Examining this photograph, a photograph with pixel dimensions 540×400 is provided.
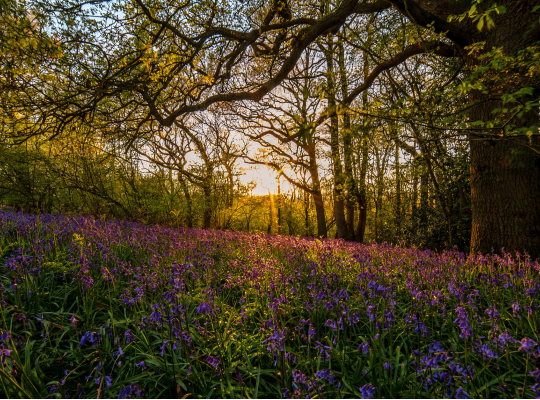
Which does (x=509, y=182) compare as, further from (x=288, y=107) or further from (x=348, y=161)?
(x=288, y=107)

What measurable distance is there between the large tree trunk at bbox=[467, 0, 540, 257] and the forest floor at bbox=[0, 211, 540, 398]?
1.28 metres

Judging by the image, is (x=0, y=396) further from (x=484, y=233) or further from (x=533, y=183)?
(x=533, y=183)

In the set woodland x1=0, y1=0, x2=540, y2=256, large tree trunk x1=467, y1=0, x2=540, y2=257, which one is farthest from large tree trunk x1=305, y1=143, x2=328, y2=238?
large tree trunk x1=467, y1=0, x2=540, y2=257

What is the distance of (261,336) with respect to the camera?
2.22 m

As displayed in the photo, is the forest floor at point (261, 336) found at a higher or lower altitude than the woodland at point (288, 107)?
lower

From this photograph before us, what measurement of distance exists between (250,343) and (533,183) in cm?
564

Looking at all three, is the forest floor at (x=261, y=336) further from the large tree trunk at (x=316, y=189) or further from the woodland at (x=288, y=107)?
the large tree trunk at (x=316, y=189)

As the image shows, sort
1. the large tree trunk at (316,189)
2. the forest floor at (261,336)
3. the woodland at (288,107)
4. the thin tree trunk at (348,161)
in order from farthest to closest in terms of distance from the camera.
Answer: the large tree trunk at (316,189) < the thin tree trunk at (348,161) < the woodland at (288,107) < the forest floor at (261,336)

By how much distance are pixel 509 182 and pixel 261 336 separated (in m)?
5.30

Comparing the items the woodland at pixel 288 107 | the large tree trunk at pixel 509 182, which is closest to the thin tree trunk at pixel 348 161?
the woodland at pixel 288 107

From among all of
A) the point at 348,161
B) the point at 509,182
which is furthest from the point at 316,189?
the point at 509,182

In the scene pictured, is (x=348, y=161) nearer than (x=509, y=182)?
No

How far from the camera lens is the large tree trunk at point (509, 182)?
4.58 m

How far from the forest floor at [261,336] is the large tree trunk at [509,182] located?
4.21 ft
